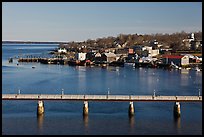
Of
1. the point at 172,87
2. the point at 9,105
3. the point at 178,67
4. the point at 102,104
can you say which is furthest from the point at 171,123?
the point at 178,67

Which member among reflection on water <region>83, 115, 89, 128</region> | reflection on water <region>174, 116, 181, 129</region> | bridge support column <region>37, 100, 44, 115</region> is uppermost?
bridge support column <region>37, 100, 44, 115</region>

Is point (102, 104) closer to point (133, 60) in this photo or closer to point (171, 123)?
point (171, 123)

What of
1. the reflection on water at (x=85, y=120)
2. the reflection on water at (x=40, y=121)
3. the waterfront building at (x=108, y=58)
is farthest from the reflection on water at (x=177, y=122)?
the waterfront building at (x=108, y=58)

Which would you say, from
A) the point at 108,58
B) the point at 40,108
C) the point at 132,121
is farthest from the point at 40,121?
the point at 108,58

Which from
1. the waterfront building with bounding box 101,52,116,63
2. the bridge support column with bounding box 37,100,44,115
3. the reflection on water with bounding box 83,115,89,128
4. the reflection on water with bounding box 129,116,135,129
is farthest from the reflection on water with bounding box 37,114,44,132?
the waterfront building with bounding box 101,52,116,63

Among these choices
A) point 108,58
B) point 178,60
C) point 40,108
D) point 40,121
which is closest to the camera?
point 40,121

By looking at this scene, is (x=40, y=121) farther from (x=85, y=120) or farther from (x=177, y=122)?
(x=177, y=122)

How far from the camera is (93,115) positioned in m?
4.55

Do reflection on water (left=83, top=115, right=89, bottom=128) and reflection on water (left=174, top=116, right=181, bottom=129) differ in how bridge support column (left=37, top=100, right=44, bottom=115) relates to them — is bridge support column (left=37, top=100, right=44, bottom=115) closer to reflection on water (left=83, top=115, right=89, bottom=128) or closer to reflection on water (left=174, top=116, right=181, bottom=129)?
reflection on water (left=83, top=115, right=89, bottom=128)

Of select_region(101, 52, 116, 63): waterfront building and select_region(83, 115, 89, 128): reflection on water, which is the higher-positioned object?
select_region(101, 52, 116, 63): waterfront building

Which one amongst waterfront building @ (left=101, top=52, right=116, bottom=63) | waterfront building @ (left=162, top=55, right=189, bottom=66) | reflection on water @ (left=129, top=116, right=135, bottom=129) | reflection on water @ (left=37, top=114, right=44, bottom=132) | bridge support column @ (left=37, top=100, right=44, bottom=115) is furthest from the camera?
waterfront building @ (left=101, top=52, right=116, bottom=63)

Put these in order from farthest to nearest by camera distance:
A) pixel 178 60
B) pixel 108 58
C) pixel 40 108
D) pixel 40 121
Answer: pixel 108 58
pixel 178 60
pixel 40 108
pixel 40 121

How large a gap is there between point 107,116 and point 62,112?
1.96ft

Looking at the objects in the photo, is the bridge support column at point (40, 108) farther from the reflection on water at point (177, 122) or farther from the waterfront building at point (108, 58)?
the waterfront building at point (108, 58)
